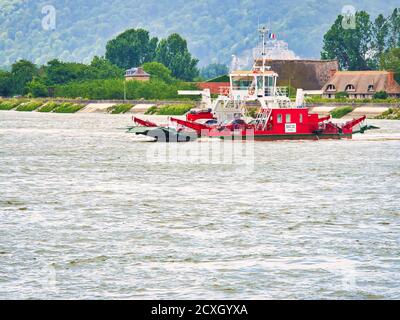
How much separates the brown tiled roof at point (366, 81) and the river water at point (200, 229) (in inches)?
4172

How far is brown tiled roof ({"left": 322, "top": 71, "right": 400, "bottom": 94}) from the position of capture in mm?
164500

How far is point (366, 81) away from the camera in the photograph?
168250mm

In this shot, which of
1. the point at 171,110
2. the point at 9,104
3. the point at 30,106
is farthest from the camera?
the point at 9,104

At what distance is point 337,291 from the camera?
24938mm

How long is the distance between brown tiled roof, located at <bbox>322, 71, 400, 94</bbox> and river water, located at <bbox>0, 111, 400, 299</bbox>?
348 feet

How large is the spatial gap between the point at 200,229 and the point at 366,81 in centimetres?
13855

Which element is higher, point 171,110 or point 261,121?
point 261,121

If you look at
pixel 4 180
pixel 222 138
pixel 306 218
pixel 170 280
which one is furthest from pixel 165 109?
pixel 170 280

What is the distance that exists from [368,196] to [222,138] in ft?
126

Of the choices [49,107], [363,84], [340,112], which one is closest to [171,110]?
[340,112]

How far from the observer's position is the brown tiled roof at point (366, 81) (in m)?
164

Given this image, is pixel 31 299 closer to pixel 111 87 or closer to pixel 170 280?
pixel 170 280

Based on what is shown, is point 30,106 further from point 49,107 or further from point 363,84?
point 363,84
